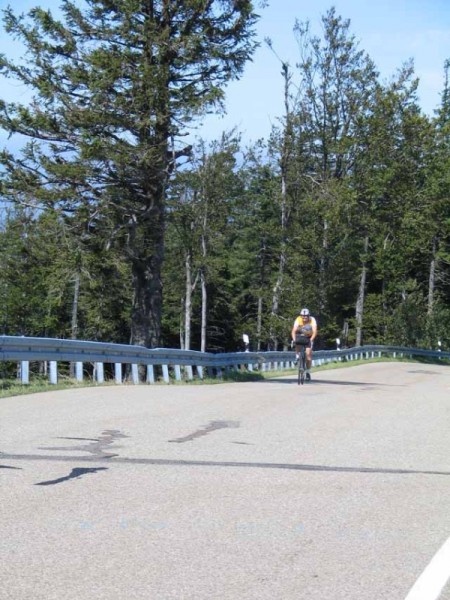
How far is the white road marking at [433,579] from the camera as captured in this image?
4.90 metres

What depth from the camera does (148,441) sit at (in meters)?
9.94

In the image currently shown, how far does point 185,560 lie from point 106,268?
64.5 ft

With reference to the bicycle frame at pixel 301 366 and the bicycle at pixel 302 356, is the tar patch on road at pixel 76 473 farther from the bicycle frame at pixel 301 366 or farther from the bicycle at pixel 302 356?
the bicycle frame at pixel 301 366

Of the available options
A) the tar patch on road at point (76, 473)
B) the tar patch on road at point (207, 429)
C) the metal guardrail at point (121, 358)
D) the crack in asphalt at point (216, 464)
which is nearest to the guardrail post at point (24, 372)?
the metal guardrail at point (121, 358)

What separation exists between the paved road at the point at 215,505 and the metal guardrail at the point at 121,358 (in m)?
3.57

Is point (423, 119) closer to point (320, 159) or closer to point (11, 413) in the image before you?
point (320, 159)

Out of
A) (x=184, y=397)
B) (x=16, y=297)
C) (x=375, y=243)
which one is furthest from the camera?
(x=16, y=297)

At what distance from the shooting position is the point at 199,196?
53.8m

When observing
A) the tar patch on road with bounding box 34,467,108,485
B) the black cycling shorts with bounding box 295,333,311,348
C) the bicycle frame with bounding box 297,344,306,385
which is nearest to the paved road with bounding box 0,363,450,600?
the tar patch on road with bounding box 34,467,108,485

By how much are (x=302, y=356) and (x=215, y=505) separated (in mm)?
15240

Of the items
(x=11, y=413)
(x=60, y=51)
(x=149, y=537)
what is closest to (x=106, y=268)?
(x=60, y=51)

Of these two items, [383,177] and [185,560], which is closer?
[185,560]

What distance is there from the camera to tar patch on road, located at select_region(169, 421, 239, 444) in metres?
10.2

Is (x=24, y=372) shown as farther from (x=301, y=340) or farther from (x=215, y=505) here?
(x=215, y=505)
